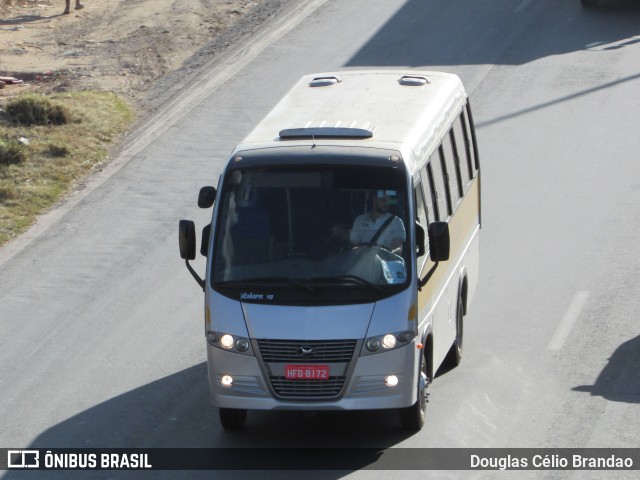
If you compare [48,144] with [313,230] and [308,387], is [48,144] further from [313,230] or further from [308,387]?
[308,387]

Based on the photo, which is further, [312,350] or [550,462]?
[550,462]

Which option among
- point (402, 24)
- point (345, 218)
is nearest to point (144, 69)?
point (402, 24)

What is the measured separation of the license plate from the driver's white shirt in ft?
3.68

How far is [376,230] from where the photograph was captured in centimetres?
1076

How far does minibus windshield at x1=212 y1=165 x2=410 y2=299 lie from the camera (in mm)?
10586

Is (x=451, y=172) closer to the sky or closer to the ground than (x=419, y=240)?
closer to the ground

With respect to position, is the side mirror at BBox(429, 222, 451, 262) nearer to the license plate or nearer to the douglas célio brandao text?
the license plate

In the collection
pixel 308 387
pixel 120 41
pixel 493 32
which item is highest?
pixel 308 387

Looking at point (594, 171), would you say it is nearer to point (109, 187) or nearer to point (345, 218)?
point (109, 187)

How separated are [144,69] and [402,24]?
6.16m

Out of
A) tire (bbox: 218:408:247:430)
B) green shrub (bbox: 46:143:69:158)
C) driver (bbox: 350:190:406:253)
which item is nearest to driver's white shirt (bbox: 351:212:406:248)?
driver (bbox: 350:190:406:253)

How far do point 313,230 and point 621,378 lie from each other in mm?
3892

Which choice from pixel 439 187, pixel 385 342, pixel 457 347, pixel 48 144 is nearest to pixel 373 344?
pixel 385 342

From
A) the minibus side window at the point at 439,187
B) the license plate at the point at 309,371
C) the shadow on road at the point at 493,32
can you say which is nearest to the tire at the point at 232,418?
the license plate at the point at 309,371
